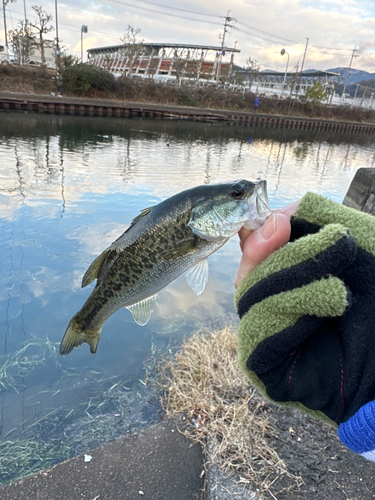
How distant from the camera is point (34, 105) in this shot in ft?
118

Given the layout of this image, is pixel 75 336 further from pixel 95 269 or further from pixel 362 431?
pixel 362 431

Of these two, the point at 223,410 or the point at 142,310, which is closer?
the point at 142,310

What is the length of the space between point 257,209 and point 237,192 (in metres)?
0.18

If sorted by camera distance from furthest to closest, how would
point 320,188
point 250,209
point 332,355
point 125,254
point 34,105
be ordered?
1. point 34,105
2. point 320,188
3. point 125,254
4. point 250,209
5. point 332,355

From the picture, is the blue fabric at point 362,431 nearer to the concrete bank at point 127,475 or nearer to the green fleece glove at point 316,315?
the green fleece glove at point 316,315

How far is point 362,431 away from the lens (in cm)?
146

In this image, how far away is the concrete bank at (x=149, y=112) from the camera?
35.6 meters

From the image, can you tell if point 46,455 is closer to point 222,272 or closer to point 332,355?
point 332,355

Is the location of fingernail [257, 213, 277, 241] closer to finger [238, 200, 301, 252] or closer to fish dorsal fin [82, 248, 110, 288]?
finger [238, 200, 301, 252]

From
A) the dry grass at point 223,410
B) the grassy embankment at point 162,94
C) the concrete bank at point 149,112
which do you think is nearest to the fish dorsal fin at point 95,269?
the dry grass at point 223,410

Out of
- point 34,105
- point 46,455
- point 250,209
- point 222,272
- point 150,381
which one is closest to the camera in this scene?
point 250,209

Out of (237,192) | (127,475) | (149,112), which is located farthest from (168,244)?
(149,112)

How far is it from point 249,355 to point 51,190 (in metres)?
12.2

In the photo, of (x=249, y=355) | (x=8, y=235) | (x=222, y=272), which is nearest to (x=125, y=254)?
(x=249, y=355)
